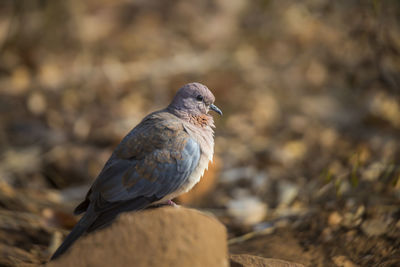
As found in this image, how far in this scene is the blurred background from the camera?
3926 millimetres

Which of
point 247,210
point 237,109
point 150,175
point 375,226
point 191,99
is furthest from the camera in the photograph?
point 237,109

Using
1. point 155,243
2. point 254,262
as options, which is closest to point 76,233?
point 155,243

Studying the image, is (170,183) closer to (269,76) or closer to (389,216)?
(389,216)

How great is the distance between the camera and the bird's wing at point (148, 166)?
115 inches

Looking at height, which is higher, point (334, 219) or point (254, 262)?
point (334, 219)

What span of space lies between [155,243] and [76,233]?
585mm

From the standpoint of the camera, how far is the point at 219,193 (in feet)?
17.1

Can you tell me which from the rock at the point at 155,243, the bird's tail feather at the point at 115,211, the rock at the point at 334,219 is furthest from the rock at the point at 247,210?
the rock at the point at 155,243

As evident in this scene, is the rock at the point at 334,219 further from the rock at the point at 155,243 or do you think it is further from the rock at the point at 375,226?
the rock at the point at 155,243

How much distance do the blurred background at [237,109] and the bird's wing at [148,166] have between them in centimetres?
89

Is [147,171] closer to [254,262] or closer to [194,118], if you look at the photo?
[194,118]

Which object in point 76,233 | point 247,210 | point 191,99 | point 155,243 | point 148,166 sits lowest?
point 76,233

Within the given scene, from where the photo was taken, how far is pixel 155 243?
8.24 feet

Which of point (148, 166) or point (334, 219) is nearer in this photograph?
point (148, 166)
